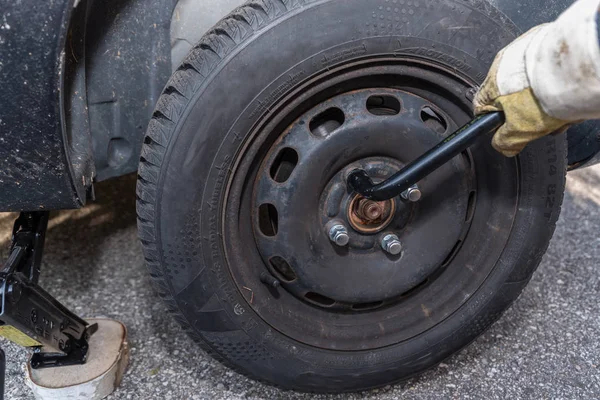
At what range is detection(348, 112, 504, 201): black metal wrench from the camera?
4.82ft

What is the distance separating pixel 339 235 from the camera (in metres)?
1.71

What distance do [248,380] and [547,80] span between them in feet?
4.31

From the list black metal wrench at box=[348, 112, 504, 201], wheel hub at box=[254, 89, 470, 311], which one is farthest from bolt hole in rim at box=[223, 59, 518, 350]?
black metal wrench at box=[348, 112, 504, 201]

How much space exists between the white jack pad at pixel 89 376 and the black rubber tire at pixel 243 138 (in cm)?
38

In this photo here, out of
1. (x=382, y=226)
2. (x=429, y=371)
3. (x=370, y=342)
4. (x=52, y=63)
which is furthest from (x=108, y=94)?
(x=429, y=371)

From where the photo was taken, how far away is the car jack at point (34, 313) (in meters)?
1.72

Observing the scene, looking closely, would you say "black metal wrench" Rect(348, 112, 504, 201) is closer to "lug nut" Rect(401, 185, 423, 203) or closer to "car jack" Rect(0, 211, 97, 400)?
"lug nut" Rect(401, 185, 423, 203)

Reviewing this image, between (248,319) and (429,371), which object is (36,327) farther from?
(429,371)

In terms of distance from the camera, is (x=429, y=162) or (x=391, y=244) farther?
(x=391, y=244)

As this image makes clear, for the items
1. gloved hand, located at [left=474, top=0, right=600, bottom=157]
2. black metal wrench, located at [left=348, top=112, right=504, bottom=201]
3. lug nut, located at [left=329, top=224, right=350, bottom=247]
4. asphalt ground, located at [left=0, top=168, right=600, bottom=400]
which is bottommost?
asphalt ground, located at [left=0, top=168, right=600, bottom=400]

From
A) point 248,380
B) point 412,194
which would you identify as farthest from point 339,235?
point 248,380

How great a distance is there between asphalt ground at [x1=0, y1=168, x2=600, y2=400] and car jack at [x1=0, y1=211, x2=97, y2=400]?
0.18 meters

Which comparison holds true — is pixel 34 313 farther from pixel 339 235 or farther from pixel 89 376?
pixel 339 235

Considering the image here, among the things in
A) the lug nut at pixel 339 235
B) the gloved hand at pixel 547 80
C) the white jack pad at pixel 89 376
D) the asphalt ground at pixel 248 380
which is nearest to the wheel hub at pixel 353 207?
the lug nut at pixel 339 235
